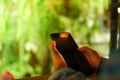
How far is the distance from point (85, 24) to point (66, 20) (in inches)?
6.6

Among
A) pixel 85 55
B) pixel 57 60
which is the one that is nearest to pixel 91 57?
pixel 85 55

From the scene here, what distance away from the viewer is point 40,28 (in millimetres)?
1767

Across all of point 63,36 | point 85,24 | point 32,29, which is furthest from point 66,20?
point 63,36

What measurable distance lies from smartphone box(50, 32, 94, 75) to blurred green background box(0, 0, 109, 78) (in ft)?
1.47

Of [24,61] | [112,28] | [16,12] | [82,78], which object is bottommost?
[24,61]

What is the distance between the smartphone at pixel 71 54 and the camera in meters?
1.13

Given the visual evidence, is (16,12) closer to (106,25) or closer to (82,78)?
(106,25)

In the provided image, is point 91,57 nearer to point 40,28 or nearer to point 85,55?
point 85,55

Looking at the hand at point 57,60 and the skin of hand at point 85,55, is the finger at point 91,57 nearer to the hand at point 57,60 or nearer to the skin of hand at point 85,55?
the skin of hand at point 85,55

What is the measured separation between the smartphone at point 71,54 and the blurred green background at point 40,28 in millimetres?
448

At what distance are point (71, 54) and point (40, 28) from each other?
65 cm

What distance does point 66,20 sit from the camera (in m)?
1.85

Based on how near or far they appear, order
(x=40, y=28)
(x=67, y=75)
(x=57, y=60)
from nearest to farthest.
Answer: (x=67, y=75) < (x=57, y=60) < (x=40, y=28)

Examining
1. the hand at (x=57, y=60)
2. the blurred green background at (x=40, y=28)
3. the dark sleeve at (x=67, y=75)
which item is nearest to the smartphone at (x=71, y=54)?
the hand at (x=57, y=60)
